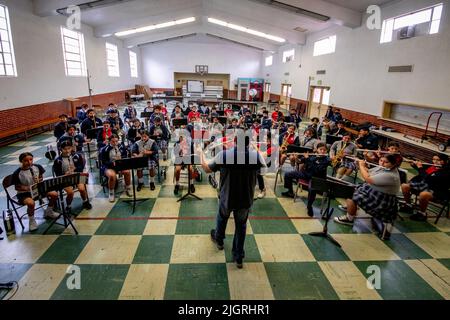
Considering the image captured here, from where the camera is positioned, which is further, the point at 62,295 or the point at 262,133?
the point at 262,133

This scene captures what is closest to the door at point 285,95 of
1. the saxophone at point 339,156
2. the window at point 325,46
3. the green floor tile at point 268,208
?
the window at point 325,46

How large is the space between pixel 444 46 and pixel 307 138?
4881mm

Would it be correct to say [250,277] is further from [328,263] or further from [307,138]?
[307,138]

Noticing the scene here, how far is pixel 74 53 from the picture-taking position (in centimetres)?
1382

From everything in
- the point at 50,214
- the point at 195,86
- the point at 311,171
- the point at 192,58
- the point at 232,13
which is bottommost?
the point at 50,214

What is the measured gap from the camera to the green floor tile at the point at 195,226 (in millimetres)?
4352

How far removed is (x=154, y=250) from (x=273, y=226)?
80.3 inches

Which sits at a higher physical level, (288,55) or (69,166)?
(288,55)

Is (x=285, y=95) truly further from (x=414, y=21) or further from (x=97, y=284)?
(x=97, y=284)

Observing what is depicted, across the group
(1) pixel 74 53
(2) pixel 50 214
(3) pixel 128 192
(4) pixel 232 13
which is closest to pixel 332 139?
(3) pixel 128 192

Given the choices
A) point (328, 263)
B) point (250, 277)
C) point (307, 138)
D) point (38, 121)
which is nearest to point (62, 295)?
point (250, 277)

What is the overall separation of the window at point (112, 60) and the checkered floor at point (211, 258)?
1616 cm

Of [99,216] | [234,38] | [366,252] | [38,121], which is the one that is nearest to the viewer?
[366,252]

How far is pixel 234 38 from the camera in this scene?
23391mm
